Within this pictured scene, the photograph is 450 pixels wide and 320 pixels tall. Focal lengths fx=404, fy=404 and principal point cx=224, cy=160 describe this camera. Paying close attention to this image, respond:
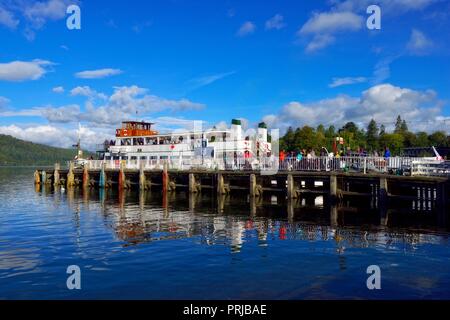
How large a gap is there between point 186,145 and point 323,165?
2170 cm

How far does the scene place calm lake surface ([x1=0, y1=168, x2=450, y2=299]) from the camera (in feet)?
36.8

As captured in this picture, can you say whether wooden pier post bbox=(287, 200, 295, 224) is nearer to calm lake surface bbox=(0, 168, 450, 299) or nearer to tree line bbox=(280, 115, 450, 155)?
calm lake surface bbox=(0, 168, 450, 299)

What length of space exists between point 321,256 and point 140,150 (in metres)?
42.3

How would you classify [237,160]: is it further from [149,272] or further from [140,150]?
[149,272]

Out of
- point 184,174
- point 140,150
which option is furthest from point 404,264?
point 140,150

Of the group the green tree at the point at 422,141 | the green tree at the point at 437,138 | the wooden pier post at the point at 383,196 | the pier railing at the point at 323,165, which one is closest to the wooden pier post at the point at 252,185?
the pier railing at the point at 323,165

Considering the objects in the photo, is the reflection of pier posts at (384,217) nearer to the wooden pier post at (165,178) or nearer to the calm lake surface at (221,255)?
the calm lake surface at (221,255)

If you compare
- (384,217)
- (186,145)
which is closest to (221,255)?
(384,217)

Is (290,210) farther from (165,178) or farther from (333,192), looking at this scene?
(165,178)

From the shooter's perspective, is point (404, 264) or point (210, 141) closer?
point (404, 264)

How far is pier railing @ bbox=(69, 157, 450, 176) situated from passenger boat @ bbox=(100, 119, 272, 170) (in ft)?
1.16

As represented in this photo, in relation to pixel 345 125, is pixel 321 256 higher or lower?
lower

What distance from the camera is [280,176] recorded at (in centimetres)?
3391

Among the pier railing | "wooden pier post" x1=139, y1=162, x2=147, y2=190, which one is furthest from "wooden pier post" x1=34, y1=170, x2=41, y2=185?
"wooden pier post" x1=139, y1=162, x2=147, y2=190
